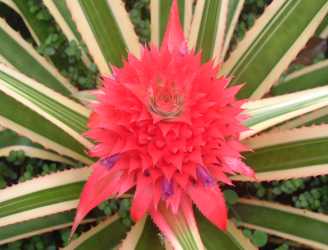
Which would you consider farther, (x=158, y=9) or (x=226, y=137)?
(x=158, y=9)

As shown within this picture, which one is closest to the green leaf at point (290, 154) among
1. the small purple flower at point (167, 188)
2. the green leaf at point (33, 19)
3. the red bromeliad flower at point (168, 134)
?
the red bromeliad flower at point (168, 134)

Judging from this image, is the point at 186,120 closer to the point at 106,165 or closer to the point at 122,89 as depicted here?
the point at 122,89

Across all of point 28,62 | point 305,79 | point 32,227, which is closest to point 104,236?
point 32,227

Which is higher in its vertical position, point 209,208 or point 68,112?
point 68,112

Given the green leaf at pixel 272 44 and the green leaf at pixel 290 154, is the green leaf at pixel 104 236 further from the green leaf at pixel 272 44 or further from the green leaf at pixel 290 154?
the green leaf at pixel 272 44

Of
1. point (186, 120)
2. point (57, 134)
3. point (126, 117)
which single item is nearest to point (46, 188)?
point (57, 134)

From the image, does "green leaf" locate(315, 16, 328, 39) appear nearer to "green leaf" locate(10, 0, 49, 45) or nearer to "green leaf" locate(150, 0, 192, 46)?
"green leaf" locate(150, 0, 192, 46)
